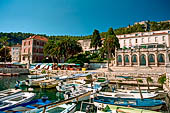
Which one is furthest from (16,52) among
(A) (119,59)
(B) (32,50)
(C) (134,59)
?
(C) (134,59)

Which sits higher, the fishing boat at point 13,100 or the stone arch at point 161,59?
the stone arch at point 161,59

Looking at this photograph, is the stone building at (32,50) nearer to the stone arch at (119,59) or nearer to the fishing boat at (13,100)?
the stone arch at (119,59)

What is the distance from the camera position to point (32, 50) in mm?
60500

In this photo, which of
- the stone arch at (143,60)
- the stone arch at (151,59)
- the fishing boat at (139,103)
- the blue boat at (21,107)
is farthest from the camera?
the stone arch at (143,60)

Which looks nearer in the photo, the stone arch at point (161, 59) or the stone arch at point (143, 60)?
the stone arch at point (161, 59)

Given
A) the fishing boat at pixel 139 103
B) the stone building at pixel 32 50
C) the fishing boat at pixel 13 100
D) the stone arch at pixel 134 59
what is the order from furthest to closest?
the stone building at pixel 32 50
the stone arch at pixel 134 59
the fishing boat at pixel 13 100
the fishing boat at pixel 139 103

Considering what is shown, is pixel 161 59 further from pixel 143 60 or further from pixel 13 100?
pixel 13 100

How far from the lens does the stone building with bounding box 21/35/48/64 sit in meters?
60.2

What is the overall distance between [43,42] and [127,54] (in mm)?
47333

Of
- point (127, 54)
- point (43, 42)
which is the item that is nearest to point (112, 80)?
point (127, 54)

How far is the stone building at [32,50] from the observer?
198 feet

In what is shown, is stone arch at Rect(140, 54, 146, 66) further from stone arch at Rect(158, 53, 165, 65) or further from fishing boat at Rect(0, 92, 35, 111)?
fishing boat at Rect(0, 92, 35, 111)

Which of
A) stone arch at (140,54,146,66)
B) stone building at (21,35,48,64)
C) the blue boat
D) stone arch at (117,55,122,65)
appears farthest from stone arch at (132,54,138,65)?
stone building at (21,35,48,64)

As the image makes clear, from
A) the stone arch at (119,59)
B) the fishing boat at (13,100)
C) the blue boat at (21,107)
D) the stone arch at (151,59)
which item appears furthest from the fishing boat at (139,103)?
the stone arch at (119,59)
